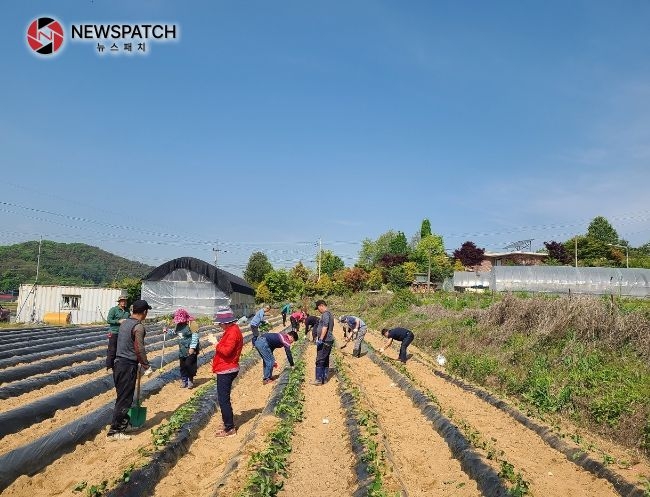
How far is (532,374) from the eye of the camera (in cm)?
1184

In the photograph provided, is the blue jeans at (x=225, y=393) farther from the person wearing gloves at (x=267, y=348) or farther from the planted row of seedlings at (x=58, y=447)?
the person wearing gloves at (x=267, y=348)

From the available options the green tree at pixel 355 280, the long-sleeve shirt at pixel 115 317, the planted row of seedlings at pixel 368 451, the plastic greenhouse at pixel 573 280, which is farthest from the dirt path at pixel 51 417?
the green tree at pixel 355 280

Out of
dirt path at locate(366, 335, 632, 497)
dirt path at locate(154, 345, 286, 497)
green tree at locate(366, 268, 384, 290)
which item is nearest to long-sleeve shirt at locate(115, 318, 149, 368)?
dirt path at locate(154, 345, 286, 497)

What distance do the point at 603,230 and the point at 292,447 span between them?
74.7m

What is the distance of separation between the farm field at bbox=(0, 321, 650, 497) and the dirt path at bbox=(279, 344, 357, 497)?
0.08ft

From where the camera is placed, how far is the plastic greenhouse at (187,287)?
33.9m

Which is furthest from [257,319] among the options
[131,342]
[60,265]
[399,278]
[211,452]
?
[60,265]

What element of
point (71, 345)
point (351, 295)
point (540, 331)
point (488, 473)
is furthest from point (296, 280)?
point (488, 473)

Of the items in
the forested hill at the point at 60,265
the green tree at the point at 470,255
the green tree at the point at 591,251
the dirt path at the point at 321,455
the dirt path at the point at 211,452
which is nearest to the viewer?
the dirt path at the point at 211,452

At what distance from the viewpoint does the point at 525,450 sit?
24.5 feet

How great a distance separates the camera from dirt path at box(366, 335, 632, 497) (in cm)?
593

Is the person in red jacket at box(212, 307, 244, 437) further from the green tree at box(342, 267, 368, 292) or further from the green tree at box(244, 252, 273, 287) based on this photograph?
the green tree at box(244, 252, 273, 287)

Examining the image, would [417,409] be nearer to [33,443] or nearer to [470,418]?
[470,418]

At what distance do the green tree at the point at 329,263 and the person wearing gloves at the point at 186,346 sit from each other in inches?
2246
